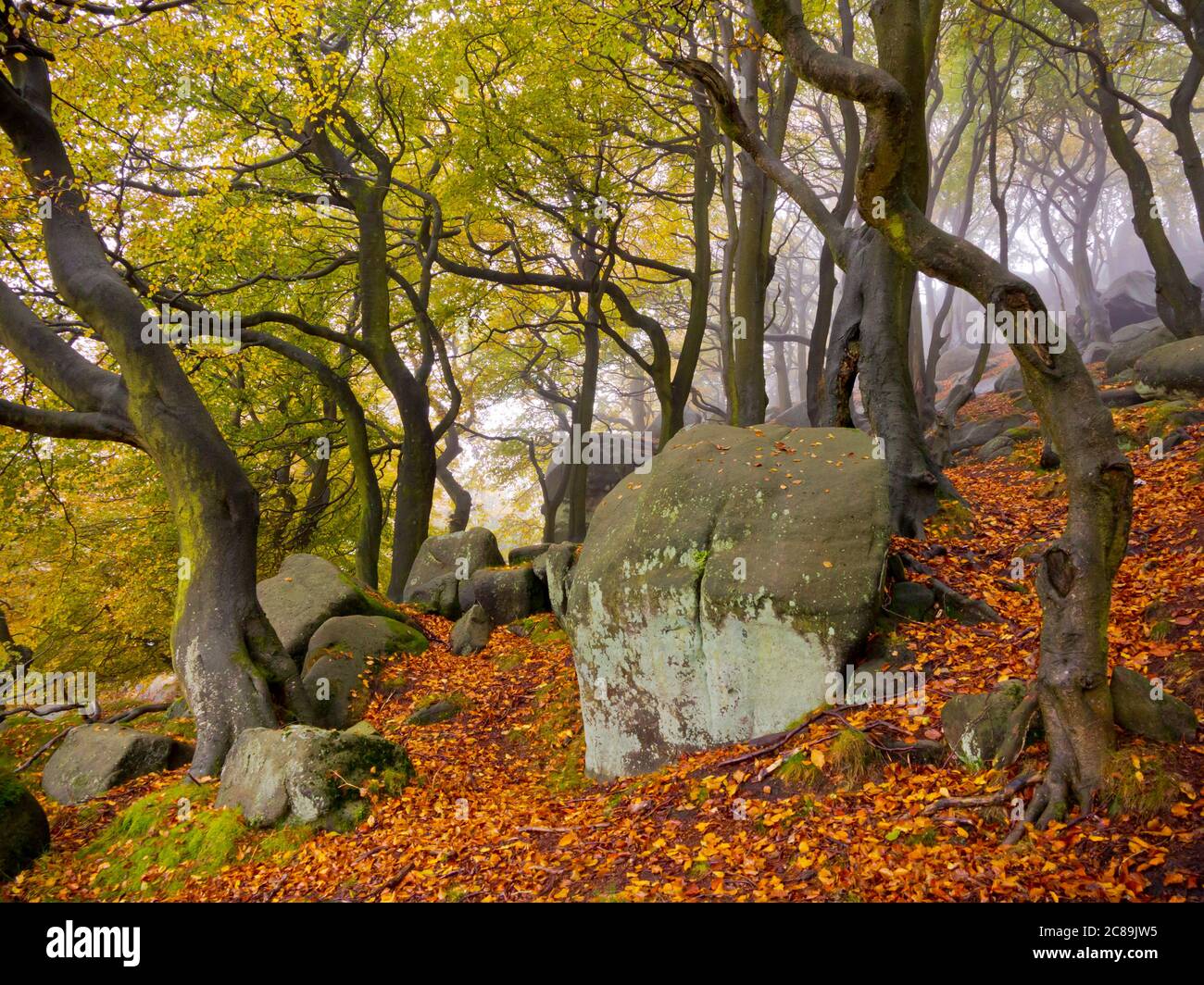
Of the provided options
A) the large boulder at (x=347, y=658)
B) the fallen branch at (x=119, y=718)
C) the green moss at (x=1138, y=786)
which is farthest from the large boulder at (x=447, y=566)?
the green moss at (x=1138, y=786)

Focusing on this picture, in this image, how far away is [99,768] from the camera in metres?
7.20

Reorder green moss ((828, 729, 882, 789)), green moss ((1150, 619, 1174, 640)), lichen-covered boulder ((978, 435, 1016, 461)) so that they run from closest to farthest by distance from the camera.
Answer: green moss ((828, 729, 882, 789)) < green moss ((1150, 619, 1174, 640)) < lichen-covered boulder ((978, 435, 1016, 461))

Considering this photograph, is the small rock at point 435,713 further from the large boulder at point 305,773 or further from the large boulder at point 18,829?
the large boulder at point 18,829

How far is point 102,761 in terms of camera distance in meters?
7.25

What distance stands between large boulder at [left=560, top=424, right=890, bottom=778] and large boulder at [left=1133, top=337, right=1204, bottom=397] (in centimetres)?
782

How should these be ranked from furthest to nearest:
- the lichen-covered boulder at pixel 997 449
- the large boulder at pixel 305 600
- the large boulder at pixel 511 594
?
the lichen-covered boulder at pixel 997 449
the large boulder at pixel 511 594
the large boulder at pixel 305 600

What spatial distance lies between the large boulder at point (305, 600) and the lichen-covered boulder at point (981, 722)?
781 centimetres

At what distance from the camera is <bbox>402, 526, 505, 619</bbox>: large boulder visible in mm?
12234

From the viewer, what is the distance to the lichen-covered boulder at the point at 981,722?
4.62 m

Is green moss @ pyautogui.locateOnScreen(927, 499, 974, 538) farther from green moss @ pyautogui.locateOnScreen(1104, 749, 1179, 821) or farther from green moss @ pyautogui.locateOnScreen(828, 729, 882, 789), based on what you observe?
green moss @ pyautogui.locateOnScreen(1104, 749, 1179, 821)

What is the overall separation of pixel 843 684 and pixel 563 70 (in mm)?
11657

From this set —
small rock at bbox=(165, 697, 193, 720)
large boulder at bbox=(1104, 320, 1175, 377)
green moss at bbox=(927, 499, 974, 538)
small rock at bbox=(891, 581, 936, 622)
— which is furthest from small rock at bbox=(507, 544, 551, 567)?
large boulder at bbox=(1104, 320, 1175, 377)
